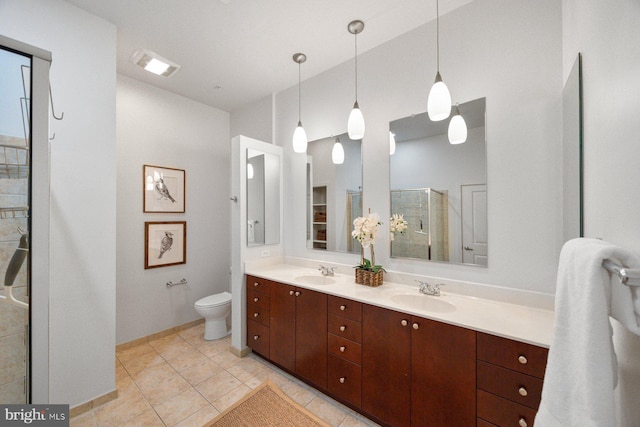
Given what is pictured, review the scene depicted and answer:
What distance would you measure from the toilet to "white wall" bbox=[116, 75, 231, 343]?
491 mm

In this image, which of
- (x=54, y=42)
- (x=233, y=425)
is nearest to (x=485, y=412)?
(x=233, y=425)

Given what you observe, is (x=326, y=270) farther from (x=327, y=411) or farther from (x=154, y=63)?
(x=154, y=63)

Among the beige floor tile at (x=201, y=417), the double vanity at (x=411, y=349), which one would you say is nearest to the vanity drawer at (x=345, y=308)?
the double vanity at (x=411, y=349)

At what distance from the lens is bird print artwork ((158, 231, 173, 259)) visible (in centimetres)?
299

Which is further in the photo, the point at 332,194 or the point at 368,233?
the point at 332,194

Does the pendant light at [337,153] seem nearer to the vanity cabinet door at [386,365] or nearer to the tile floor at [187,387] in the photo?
the vanity cabinet door at [386,365]

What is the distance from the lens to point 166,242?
3027 millimetres

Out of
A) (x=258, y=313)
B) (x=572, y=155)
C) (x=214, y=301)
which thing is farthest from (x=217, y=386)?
(x=572, y=155)

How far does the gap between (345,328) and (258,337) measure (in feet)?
3.60

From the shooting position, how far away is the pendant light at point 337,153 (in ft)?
8.30

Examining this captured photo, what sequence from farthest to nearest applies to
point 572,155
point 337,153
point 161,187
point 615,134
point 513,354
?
point 161,187 < point 337,153 < point 572,155 < point 513,354 < point 615,134

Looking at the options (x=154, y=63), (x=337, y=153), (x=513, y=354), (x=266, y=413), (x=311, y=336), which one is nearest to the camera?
(x=513, y=354)

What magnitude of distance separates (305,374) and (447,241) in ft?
5.12

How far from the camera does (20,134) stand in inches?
36.7
